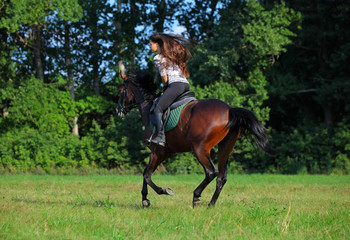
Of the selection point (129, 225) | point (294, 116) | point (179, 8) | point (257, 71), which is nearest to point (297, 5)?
point (257, 71)

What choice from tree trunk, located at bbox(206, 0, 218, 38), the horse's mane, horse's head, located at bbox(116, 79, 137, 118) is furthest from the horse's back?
tree trunk, located at bbox(206, 0, 218, 38)

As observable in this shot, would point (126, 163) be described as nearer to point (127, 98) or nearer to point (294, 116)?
point (294, 116)

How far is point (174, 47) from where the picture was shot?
767 centimetres

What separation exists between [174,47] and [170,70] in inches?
17.4

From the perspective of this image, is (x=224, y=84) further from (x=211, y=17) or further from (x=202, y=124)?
(x=202, y=124)

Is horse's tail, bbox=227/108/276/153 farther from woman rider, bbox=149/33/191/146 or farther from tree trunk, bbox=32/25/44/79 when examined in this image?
tree trunk, bbox=32/25/44/79

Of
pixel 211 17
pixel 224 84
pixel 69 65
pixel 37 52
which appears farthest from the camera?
pixel 211 17

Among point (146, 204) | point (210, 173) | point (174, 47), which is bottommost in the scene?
point (146, 204)

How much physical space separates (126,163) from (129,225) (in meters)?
20.5

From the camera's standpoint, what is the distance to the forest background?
23734mm

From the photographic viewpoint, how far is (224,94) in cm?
2322

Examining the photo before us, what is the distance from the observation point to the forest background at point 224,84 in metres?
23.7

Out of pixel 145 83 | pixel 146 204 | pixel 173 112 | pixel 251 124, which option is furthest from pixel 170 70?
pixel 146 204

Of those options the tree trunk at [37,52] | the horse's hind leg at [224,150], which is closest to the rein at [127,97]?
the horse's hind leg at [224,150]
